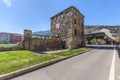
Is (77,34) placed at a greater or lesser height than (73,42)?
greater

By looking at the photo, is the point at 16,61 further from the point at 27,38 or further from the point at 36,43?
the point at 36,43

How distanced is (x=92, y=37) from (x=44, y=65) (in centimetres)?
6834

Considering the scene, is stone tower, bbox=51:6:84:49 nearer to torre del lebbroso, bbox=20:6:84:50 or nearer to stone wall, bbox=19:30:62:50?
torre del lebbroso, bbox=20:6:84:50

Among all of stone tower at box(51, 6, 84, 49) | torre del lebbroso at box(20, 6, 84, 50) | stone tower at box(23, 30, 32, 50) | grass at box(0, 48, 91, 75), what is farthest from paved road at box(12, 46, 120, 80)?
stone tower at box(51, 6, 84, 49)

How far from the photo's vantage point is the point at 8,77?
5949mm

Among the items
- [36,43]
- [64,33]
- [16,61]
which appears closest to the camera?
[16,61]

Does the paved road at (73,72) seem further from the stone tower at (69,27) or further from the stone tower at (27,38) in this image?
the stone tower at (69,27)

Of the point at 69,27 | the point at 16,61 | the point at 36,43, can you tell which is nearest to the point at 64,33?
the point at 69,27

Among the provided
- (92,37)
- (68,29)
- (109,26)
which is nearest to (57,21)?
(68,29)

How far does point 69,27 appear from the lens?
90.7 feet

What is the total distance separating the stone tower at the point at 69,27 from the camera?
89.7 feet

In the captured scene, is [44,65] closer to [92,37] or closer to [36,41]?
[36,41]

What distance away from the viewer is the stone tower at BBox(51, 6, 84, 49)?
1077 inches

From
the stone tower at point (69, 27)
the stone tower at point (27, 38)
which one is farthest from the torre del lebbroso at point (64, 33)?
the stone tower at point (27, 38)
